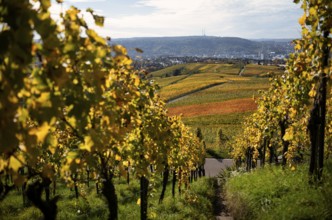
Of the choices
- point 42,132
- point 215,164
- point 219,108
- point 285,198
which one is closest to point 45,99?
point 42,132

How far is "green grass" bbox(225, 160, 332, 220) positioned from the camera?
7527 mm

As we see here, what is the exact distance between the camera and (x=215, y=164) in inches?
1993

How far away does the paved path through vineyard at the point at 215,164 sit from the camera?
46.6m

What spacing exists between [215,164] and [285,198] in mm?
41987

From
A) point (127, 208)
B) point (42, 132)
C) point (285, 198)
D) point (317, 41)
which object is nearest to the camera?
point (42, 132)

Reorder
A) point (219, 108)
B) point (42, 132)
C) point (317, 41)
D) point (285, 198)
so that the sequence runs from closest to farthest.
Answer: point (42, 132) → point (317, 41) → point (285, 198) → point (219, 108)

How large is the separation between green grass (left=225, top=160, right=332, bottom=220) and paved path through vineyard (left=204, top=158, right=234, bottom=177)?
109 feet

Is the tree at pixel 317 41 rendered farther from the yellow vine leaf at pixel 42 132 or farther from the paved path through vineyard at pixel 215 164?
the paved path through vineyard at pixel 215 164

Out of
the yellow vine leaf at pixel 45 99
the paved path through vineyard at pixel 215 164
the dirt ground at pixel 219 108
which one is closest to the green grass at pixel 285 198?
the yellow vine leaf at pixel 45 99

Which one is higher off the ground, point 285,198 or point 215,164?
point 285,198

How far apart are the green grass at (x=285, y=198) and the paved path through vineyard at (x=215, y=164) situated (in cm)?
3311

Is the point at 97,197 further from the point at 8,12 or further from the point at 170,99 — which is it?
the point at 170,99

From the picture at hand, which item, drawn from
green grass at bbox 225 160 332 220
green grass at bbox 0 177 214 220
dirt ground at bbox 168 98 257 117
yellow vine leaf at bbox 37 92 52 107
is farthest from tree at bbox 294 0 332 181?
dirt ground at bbox 168 98 257 117

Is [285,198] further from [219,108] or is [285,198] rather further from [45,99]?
[219,108]
